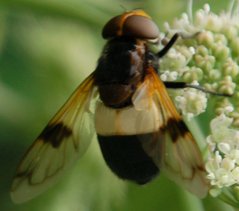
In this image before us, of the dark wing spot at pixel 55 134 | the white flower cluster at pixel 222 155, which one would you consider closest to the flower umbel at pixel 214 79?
the white flower cluster at pixel 222 155

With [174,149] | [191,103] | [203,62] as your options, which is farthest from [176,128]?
[203,62]

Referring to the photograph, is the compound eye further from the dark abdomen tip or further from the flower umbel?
the dark abdomen tip

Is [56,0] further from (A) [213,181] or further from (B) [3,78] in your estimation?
(A) [213,181]

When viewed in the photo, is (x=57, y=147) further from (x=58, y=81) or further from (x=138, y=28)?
(x=58, y=81)

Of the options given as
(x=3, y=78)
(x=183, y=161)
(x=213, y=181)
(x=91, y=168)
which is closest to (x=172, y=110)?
(x=183, y=161)

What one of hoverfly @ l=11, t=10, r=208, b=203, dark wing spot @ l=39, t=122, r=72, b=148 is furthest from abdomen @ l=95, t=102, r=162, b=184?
dark wing spot @ l=39, t=122, r=72, b=148
